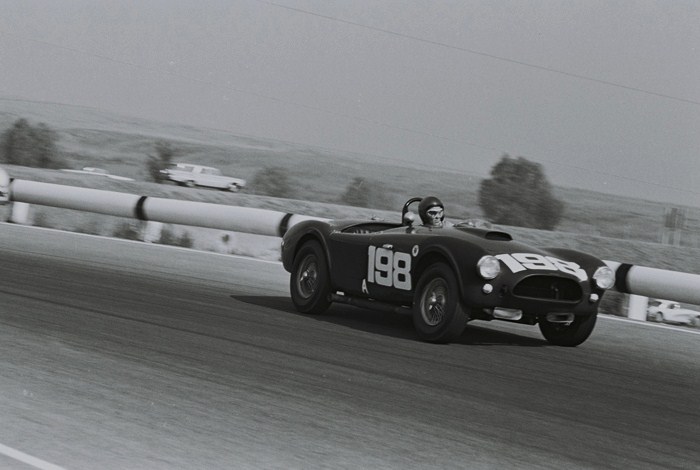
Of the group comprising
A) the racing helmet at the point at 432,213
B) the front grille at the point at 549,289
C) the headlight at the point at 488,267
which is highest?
the racing helmet at the point at 432,213

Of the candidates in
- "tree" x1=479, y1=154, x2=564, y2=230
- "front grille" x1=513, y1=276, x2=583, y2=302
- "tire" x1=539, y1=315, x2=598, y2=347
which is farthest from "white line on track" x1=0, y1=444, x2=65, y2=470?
"tree" x1=479, y1=154, x2=564, y2=230

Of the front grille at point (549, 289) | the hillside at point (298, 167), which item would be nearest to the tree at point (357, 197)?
the hillside at point (298, 167)

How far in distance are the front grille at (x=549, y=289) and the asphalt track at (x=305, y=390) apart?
1.52 ft

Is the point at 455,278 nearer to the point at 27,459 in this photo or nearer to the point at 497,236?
the point at 497,236

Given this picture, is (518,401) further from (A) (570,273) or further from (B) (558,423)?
(A) (570,273)

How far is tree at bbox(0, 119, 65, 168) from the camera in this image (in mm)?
58875

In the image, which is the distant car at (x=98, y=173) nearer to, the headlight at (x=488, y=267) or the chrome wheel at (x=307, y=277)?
the chrome wheel at (x=307, y=277)

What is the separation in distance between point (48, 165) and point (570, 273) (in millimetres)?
54656

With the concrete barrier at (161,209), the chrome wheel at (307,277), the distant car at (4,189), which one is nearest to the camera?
the chrome wheel at (307,277)

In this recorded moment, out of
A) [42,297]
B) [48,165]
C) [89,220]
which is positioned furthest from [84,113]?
[42,297]

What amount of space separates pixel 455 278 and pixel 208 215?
969 centimetres

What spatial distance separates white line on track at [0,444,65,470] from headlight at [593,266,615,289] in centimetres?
518

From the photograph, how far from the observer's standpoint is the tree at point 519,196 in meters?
48.6

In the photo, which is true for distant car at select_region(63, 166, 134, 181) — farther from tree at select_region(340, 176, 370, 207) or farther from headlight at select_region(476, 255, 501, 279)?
headlight at select_region(476, 255, 501, 279)
